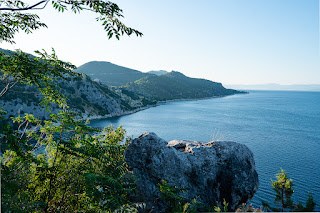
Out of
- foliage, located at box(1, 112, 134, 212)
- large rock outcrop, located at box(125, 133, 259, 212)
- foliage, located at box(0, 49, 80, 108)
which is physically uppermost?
foliage, located at box(0, 49, 80, 108)

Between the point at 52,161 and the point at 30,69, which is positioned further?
the point at 52,161

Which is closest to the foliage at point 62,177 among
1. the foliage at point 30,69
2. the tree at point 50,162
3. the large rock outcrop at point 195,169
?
the tree at point 50,162

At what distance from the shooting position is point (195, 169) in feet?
37.2

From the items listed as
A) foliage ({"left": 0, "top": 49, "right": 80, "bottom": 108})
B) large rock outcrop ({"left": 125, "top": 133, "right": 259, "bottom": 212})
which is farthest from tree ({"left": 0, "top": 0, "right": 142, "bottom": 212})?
large rock outcrop ({"left": 125, "top": 133, "right": 259, "bottom": 212})

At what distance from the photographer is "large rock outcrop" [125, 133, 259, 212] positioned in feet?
33.7

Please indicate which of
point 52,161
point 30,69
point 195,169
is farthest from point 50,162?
point 195,169

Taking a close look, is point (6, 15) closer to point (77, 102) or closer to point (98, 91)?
point (77, 102)

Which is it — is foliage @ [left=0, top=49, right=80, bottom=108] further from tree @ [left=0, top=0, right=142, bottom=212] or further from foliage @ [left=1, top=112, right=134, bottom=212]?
foliage @ [left=1, top=112, right=134, bottom=212]

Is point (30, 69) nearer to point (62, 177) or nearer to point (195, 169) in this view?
point (62, 177)

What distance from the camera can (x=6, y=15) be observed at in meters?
6.00

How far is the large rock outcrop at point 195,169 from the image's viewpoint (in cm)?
1026

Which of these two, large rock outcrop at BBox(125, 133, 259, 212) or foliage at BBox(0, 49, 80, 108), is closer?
foliage at BBox(0, 49, 80, 108)

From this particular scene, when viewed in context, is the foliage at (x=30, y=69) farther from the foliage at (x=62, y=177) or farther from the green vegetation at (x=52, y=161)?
the foliage at (x=62, y=177)

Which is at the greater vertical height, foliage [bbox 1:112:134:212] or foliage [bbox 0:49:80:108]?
foliage [bbox 0:49:80:108]
